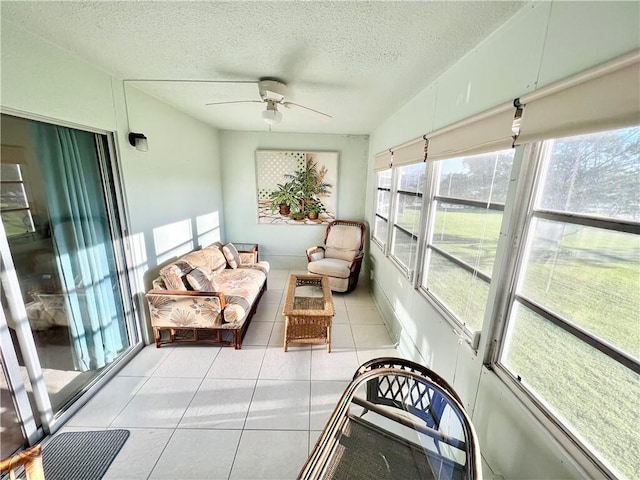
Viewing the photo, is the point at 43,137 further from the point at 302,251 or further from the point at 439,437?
the point at 302,251

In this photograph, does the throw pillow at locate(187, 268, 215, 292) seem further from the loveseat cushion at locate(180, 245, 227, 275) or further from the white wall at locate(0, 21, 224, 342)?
the white wall at locate(0, 21, 224, 342)

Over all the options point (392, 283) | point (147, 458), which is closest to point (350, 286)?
point (392, 283)

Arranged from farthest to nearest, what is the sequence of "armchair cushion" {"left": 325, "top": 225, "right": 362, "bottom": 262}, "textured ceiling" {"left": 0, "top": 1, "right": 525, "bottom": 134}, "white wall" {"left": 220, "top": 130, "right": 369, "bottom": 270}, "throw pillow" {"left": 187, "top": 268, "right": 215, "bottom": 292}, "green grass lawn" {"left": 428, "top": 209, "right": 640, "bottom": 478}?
"white wall" {"left": 220, "top": 130, "right": 369, "bottom": 270} < "armchair cushion" {"left": 325, "top": 225, "right": 362, "bottom": 262} < "throw pillow" {"left": 187, "top": 268, "right": 215, "bottom": 292} < "textured ceiling" {"left": 0, "top": 1, "right": 525, "bottom": 134} < "green grass lawn" {"left": 428, "top": 209, "right": 640, "bottom": 478}

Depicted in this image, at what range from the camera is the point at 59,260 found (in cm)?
162

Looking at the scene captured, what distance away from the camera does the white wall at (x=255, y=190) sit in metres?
4.09

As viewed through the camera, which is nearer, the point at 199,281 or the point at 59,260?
the point at 59,260

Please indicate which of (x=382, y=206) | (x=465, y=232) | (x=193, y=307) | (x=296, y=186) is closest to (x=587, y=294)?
(x=465, y=232)

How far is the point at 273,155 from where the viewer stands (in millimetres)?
4082

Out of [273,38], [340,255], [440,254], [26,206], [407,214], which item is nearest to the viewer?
[273,38]

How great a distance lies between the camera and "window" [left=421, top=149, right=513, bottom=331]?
4.46 ft

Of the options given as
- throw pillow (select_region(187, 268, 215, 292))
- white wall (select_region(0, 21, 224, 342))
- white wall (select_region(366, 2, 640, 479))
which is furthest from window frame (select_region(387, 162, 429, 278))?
white wall (select_region(0, 21, 224, 342))

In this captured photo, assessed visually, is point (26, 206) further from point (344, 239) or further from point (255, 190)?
point (344, 239)

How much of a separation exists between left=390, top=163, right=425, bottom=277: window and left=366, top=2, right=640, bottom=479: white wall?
455 millimetres

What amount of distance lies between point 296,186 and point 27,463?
3.83 m
